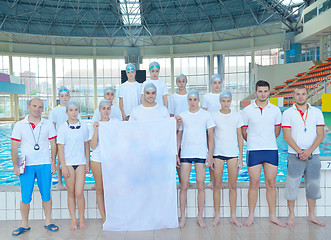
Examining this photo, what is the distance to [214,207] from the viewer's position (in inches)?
164

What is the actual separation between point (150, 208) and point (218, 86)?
1.88 metres

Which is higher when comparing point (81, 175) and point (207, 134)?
point (207, 134)

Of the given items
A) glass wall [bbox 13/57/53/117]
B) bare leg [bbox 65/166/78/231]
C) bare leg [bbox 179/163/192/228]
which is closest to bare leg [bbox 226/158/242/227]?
bare leg [bbox 179/163/192/228]

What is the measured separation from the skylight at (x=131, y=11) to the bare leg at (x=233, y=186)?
18.7 meters

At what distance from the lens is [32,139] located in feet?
12.5

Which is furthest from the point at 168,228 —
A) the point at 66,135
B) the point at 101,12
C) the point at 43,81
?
the point at 43,81

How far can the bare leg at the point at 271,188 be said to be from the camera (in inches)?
158

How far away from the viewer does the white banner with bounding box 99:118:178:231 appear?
393 cm

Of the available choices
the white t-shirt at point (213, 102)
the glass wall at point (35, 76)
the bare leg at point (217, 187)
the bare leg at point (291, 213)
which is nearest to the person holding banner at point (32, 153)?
the bare leg at point (217, 187)

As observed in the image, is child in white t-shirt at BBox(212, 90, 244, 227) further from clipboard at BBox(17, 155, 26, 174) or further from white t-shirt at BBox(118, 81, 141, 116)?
clipboard at BBox(17, 155, 26, 174)

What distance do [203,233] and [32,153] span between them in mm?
2254

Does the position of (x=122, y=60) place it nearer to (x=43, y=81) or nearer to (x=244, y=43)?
(x=43, y=81)

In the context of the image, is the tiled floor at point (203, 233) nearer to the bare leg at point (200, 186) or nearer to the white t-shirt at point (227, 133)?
the bare leg at point (200, 186)

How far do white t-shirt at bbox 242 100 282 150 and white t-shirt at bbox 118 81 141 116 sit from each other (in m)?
1.76
